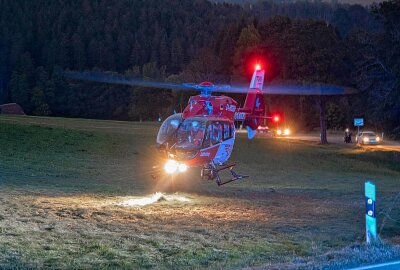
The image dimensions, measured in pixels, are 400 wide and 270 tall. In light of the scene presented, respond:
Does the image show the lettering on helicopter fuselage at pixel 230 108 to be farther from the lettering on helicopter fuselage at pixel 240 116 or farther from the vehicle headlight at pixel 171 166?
the vehicle headlight at pixel 171 166

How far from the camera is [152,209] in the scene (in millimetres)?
14531

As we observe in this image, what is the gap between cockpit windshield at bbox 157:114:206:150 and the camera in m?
16.3

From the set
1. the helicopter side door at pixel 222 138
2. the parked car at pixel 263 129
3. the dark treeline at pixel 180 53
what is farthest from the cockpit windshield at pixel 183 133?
the parked car at pixel 263 129

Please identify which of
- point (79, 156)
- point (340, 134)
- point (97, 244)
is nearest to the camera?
point (97, 244)

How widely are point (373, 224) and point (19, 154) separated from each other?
22669mm

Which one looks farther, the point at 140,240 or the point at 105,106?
the point at 105,106

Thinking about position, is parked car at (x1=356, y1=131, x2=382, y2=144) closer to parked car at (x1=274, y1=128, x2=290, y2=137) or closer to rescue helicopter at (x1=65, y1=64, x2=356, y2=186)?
parked car at (x1=274, y1=128, x2=290, y2=137)

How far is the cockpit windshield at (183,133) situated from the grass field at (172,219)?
1679 mm

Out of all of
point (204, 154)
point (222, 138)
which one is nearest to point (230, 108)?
point (222, 138)

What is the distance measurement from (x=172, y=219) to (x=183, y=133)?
408 centimetres

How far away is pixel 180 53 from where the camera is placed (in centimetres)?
12588

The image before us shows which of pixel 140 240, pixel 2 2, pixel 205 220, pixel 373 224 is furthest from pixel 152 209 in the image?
pixel 2 2

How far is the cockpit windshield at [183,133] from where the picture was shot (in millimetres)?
16297

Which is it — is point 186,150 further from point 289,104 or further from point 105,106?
point 105,106
